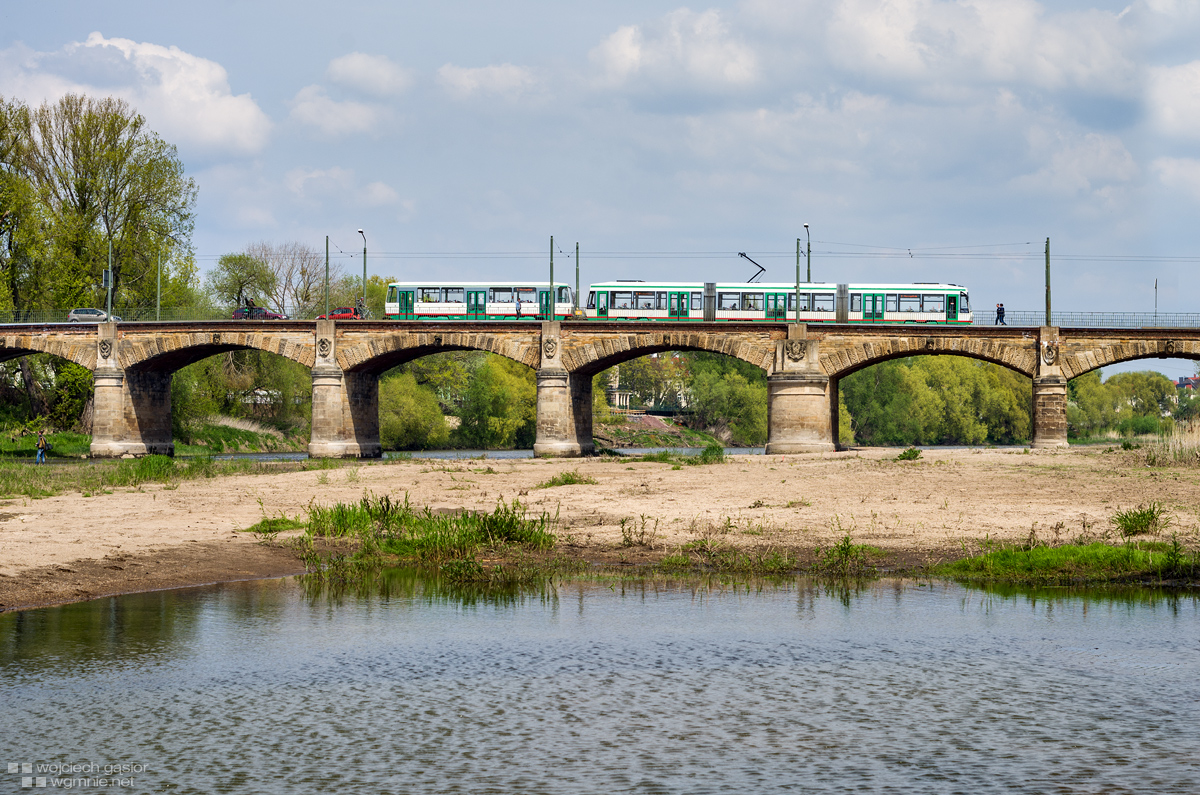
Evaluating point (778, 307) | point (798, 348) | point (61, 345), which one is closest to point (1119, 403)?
point (778, 307)

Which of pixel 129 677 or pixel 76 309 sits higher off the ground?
pixel 76 309

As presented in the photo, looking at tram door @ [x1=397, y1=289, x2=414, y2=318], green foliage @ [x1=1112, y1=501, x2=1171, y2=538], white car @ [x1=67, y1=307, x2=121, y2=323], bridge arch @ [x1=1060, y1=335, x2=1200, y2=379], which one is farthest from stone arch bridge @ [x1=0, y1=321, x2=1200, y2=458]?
green foliage @ [x1=1112, y1=501, x2=1171, y2=538]

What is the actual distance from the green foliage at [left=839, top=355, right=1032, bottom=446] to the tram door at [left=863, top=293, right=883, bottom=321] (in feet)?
163

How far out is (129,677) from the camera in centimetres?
1179

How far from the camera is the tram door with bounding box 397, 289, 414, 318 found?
212 ft

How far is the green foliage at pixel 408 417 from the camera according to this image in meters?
81.8

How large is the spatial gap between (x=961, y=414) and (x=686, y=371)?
107 ft

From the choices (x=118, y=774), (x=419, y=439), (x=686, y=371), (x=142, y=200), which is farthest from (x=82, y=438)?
(x=686, y=371)

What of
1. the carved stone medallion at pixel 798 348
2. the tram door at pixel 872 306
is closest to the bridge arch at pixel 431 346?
the carved stone medallion at pixel 798 348

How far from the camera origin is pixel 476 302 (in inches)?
2496

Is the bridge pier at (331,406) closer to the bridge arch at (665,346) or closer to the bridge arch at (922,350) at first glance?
the bridge arch at (665,346)

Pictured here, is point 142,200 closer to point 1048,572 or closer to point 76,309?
point 76,309

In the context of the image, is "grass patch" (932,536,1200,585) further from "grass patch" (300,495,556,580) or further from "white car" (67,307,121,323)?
"white car" (67,307,121,323)

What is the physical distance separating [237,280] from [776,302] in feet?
138
